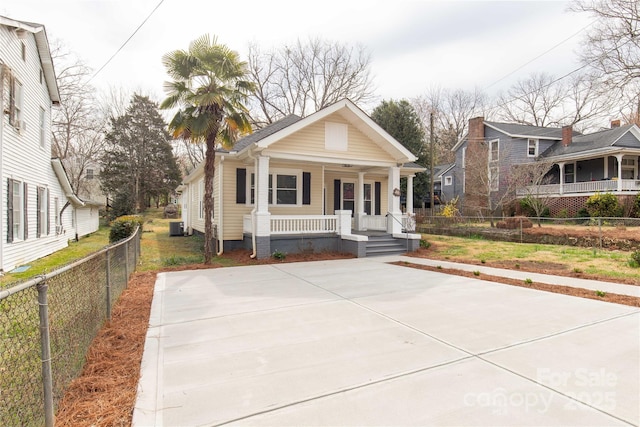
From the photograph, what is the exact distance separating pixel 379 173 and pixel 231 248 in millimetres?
7244

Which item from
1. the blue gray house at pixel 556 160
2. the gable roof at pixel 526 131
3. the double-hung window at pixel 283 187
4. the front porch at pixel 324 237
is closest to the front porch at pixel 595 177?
the blue gray house at pixel 556 160

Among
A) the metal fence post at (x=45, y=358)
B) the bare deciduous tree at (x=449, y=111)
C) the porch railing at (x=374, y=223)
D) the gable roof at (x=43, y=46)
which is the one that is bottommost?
the metal fence post at (x=45, y=358)

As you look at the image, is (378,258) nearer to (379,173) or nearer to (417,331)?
(379,173)

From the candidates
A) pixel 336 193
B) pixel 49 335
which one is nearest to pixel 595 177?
pixel 336 193

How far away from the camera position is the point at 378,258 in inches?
455

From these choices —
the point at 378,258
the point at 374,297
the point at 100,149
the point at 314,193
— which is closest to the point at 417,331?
the point at 374,297

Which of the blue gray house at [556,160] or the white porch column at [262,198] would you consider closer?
the white porch column at [262,198]

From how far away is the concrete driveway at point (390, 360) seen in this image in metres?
2.64

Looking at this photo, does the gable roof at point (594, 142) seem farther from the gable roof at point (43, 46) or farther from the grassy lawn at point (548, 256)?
the gable roof at point (43, 46)

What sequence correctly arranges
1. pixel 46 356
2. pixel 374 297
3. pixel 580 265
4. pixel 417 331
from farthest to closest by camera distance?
pixel 580 265 < pixel 374 297 < pixel 417 331 < pixel 46 356

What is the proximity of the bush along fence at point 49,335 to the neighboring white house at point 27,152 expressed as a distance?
6.63m

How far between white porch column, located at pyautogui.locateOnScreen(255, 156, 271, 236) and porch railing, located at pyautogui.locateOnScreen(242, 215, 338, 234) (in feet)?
1.19

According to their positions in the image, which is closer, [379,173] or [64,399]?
[64,399]

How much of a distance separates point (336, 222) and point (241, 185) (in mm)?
3771
